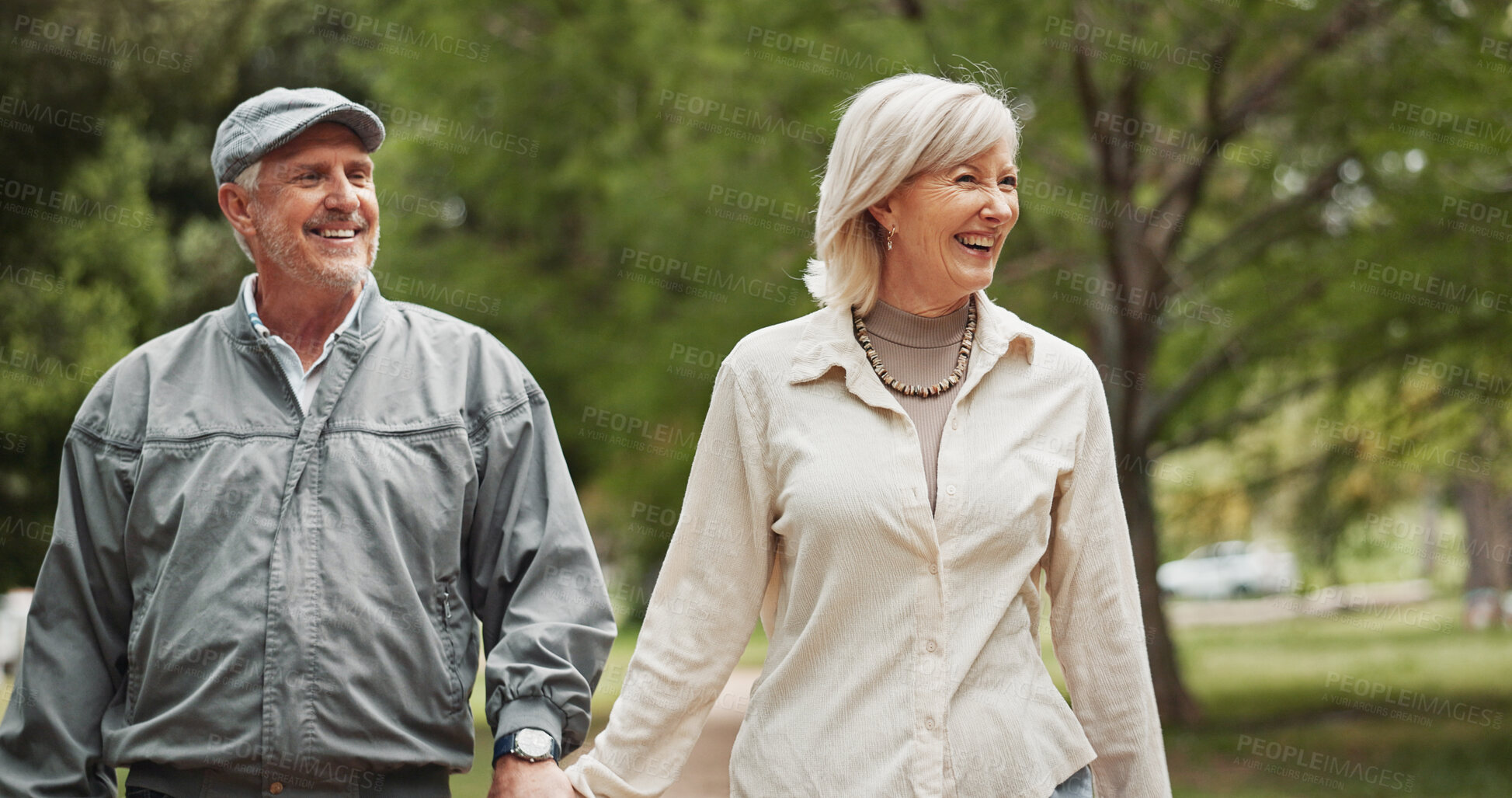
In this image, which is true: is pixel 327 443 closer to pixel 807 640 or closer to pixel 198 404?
pixel 198 404

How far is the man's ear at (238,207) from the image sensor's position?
3.71 m

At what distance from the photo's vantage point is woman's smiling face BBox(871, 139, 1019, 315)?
3.28 m

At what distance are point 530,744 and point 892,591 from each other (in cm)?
80

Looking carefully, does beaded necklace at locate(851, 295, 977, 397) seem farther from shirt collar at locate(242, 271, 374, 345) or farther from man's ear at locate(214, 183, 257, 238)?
man's ear at locate(214, 183, 257, 238)

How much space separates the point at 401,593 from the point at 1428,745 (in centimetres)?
1174

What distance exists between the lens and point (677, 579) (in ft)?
11.3

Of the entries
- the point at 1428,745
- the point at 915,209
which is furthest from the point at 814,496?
the point at 1428,745

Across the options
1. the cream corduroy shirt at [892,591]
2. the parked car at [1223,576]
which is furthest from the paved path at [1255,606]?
the cream corduroy shirt at [892,591]

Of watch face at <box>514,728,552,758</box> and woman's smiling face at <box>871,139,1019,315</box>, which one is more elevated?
woman's smiling face at <box>871,139,1019,315</box>

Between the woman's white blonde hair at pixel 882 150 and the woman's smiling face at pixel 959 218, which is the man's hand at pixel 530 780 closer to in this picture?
the woman's white blonde hair at pixel 882 150

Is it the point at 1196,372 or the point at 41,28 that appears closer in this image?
the point at 1196,372

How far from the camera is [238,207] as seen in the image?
12.3 ft

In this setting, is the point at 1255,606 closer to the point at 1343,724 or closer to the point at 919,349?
the point at 1343,724

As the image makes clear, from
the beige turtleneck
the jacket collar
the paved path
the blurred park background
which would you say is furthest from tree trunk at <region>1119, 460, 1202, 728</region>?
the paved path
